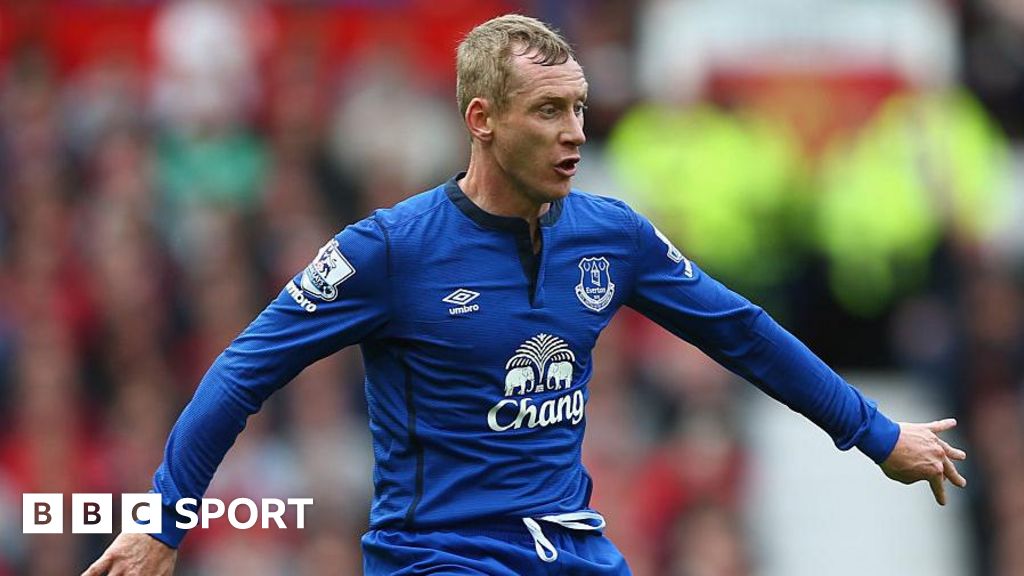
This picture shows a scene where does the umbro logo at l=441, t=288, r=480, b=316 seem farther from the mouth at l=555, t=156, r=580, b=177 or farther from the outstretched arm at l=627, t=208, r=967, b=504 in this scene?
the outstretched arm at l=627, t=208, r=967, b=504

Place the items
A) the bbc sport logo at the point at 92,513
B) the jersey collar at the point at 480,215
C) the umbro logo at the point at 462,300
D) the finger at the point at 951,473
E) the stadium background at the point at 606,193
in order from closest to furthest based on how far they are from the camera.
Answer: the umbro logo at the point at 462,300
the jersey collar at the point at 480,215
the finger at the point at 951,473
the bbc sport logo at the point at 92,513
the stadium background at the point at 606,193

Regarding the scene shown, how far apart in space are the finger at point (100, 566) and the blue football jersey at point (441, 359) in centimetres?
16

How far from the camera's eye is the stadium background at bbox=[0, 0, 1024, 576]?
1026 centimetres

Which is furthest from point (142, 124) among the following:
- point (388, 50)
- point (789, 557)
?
point (789, 557)

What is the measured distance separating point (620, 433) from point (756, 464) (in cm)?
97

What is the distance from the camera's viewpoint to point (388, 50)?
472 inches

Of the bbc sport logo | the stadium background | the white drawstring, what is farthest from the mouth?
the stadium background

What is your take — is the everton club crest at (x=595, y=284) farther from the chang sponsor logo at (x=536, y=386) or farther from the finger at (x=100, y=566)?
the finger at (x=100, y=566)

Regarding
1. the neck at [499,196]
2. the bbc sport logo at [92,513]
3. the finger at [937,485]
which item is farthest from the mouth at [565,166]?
the bbc sport logo at [92,513]

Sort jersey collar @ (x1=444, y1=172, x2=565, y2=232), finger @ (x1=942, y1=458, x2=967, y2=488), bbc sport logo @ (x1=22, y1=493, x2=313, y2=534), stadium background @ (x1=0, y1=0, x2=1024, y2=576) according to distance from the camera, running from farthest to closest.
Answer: stadium background @ (x1=0, y1=0, x2=1024, y2=576)
bbc sport logo @ (x1=22, y1=493, x2=313, y2=534)
finger @ (x1=942, y1=458, x2=967, y2=488)
jersey collar @ (x1=444, y1=172, x2=565, y2=232)

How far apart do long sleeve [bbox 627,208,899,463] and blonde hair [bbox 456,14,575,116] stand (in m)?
0.60

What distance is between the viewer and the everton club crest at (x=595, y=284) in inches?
209

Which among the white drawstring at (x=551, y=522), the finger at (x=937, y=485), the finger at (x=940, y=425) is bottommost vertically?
the white drawstring at (x=551, y=522)

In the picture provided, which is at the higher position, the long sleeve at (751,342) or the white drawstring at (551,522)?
the long sleeve at (751,342)
